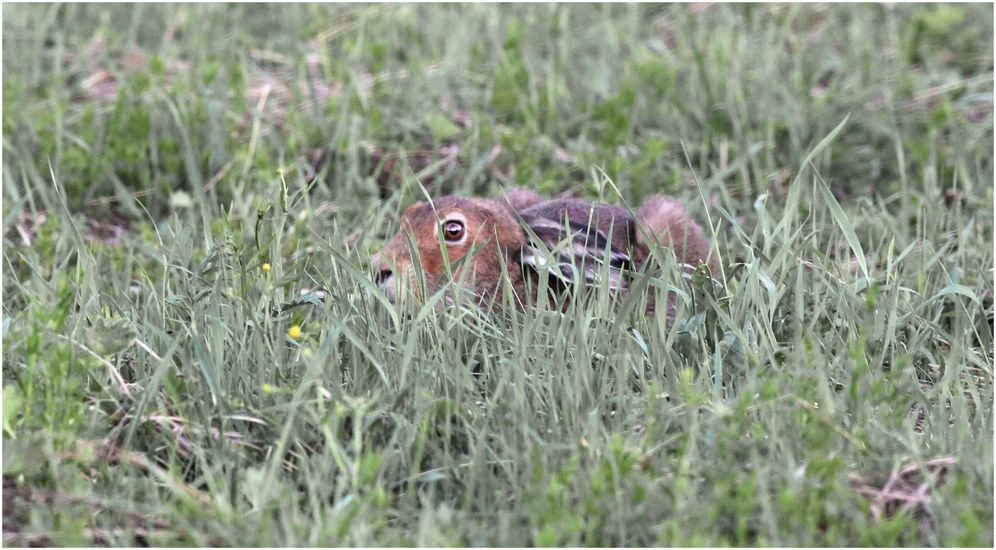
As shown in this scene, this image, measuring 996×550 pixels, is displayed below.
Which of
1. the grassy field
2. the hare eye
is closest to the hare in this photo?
the hare eye

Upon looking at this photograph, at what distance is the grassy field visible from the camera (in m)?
3.08

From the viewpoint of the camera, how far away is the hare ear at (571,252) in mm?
4215

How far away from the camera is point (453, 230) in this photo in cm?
479

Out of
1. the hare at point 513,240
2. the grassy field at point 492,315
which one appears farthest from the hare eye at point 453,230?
the grassy field at point 492,315

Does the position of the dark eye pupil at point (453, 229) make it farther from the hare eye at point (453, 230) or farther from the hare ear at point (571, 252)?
the hare ear at point (571, 252)

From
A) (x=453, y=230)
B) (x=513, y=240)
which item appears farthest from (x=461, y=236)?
(x=513, y=240)

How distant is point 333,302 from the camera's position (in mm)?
4000

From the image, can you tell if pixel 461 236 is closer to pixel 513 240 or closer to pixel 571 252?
pixel 513 240

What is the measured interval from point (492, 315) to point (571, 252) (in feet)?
1.12

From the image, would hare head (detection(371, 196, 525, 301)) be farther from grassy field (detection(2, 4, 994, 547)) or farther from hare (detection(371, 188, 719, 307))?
grassy field (detection(2, 4, 994, 547))

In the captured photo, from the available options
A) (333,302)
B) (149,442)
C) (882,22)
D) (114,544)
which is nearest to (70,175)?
(333,302)

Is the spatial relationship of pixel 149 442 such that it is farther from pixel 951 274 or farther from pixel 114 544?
pixel 951 274

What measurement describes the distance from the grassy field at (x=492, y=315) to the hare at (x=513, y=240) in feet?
0.55

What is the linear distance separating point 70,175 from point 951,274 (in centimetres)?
381
